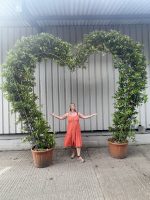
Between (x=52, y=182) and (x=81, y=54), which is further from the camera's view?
(x=81, y=54)

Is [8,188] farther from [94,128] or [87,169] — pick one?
[94,128]

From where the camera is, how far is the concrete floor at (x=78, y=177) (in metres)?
5.15

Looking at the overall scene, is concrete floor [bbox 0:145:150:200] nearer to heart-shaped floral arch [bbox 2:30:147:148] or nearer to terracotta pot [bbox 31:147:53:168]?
terracotta pot [bbox 31:147:53:168]

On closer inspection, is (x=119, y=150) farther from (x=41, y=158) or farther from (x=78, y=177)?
(x=41, y=158)

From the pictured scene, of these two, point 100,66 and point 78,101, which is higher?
point 100,66

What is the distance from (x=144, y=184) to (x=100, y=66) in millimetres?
4165

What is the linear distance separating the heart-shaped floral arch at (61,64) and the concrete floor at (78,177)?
70cm

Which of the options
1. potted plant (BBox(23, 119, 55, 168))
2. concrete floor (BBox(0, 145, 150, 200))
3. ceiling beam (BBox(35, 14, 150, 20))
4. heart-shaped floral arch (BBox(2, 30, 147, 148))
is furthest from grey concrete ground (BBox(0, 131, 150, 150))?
ceiling beam (BBox(35, 14, 150, 20))

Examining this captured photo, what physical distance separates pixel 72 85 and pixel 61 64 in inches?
61.4

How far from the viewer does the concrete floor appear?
5152mm

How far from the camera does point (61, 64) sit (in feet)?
23.4

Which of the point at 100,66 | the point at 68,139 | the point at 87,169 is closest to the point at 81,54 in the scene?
the point at 100,66

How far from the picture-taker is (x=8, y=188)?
5527mm

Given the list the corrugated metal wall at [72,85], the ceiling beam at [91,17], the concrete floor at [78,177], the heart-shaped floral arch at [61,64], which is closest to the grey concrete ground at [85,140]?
the corrugated metal wall at [72,85]
